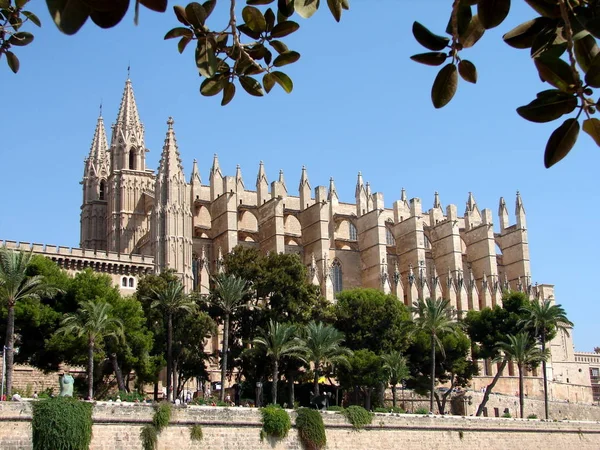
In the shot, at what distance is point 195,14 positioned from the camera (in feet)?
13.9

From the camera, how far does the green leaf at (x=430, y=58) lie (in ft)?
13.5

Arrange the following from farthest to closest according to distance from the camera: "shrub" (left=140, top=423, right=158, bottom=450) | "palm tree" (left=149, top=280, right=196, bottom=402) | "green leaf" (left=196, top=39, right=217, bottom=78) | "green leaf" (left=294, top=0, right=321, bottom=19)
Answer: "palm tree" (left=149, top=280, right=196, bottom=402) → "shrub" (left=140, top=423, right=158, bottom=450) → "green leaf" (left=196, top=39, right=217, bottom=78) → "green leaf" (left=294, top=0, right=321, bottom=19)

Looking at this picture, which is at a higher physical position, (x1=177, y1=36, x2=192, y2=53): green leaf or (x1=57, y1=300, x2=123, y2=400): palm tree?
(x1=57, y1=300, x2=123, y2=400): palm tree

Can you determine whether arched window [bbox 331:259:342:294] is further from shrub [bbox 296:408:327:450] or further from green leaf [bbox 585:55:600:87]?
green leaf [bbox 585:55:600:87]

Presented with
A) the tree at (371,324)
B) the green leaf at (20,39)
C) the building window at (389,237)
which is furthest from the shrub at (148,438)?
the building window at (389,237)

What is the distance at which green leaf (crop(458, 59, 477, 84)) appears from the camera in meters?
4.16

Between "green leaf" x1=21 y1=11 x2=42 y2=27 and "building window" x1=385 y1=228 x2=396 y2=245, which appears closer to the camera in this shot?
"green leaf" x1=21 y1=11 x2=42 y2=27

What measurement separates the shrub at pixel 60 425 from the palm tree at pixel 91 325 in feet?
21.2

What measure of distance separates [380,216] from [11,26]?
59287 mm

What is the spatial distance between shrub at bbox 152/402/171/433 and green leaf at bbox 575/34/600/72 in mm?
26989

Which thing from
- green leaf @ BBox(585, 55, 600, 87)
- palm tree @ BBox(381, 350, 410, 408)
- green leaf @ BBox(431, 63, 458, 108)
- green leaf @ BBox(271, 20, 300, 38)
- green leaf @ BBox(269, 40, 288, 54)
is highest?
green leaf @ BBox(271, 20, 300, 38)

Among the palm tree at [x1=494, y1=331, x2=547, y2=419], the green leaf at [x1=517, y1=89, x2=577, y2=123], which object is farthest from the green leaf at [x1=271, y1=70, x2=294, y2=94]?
the palm tree at [x1=494, y1=331, x2=547, y2=419]

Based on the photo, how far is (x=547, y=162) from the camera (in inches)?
149

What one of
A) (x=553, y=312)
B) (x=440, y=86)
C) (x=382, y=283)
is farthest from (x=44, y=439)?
(x=382, y=283)
